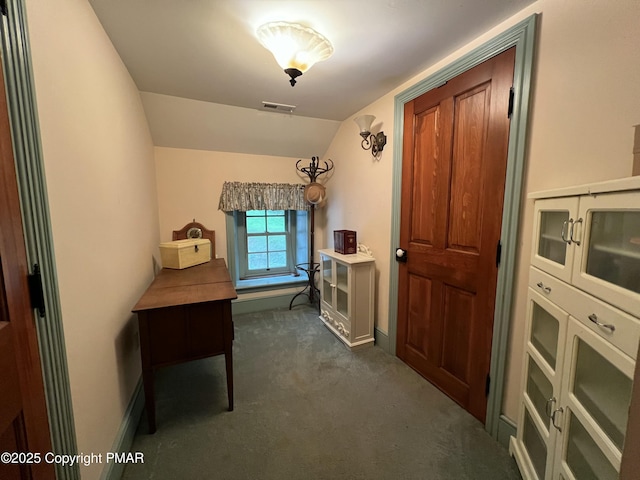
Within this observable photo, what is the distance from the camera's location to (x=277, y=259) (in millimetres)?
3734

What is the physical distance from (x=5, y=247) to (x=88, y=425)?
2.83ft

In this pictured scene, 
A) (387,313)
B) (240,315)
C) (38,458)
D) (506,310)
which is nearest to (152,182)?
(240,315)

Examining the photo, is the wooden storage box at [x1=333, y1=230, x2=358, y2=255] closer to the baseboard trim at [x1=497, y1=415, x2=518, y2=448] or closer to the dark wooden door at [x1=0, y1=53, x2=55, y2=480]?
the baseboard trim at [x1=497, y1=415, x2=518, y2=448]

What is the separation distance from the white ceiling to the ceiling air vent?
132 mm

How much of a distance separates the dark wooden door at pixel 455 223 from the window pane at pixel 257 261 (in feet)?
6.84

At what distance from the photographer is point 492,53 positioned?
1.43m

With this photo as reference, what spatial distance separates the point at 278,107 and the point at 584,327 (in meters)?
2.71

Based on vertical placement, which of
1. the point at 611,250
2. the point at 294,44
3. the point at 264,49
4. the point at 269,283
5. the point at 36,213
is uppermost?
the point at 264,49

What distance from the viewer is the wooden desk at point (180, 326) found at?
149 cm

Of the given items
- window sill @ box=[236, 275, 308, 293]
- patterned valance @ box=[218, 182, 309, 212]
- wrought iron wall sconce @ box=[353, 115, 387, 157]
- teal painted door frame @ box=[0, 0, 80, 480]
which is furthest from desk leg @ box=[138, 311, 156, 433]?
wrought iron wall sconce @ box=[353, 115, 387, 157]

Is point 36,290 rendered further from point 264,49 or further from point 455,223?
point 455,223

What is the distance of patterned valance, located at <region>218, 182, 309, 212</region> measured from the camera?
3.11 metres

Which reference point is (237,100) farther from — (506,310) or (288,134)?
(506,310)

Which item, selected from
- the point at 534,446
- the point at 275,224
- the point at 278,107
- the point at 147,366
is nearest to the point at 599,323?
the point at 534,446
